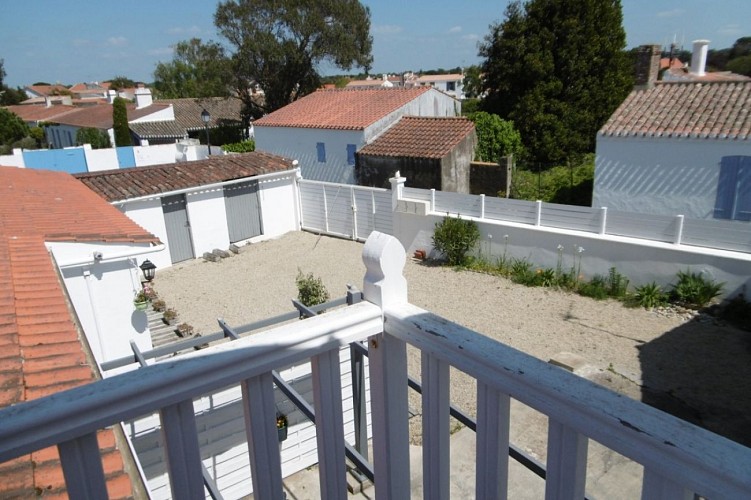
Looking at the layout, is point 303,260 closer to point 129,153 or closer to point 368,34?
point 129,153

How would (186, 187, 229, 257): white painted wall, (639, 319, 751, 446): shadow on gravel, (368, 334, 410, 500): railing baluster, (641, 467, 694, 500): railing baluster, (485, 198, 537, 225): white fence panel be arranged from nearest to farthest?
(641, 467, 694, 500): railing baluster, (368, 334, 410, 500): railing baluster, (639, 319, 751, 446): shadow on gravel, (485, 198, 537, 225): white fence panel, (186, 187, 229, 257): white painted wall

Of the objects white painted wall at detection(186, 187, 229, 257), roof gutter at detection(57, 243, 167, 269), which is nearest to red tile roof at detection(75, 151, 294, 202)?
white painted wall at detection(186, 187, 229, 257)

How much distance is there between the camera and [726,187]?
40.9ft

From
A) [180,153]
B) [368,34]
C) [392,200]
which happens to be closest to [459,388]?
[392,200]

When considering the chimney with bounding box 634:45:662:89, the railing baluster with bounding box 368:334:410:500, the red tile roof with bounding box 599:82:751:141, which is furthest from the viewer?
the chimney with bounding box 634:45:662:89

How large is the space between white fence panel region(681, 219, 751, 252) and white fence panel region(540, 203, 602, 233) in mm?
1793

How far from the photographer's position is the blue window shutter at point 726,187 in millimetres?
12297

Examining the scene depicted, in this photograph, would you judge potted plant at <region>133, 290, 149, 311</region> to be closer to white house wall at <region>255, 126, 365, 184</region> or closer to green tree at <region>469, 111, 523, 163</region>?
white house wall at <region>255, 126, 365, 184</region>

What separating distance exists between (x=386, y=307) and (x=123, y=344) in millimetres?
7295

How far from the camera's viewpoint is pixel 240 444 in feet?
19.5

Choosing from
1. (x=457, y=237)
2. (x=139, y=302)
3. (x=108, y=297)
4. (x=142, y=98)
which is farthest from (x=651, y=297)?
(x=142, y=98)

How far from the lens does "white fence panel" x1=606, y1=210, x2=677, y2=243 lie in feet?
36.4

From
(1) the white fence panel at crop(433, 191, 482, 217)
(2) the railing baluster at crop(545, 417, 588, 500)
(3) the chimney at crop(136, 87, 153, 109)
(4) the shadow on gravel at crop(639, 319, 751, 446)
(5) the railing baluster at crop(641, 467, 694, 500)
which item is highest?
(3) the chimney at crop(136, 87, 153, 109)

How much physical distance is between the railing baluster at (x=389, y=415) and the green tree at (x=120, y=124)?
37.0 meters
